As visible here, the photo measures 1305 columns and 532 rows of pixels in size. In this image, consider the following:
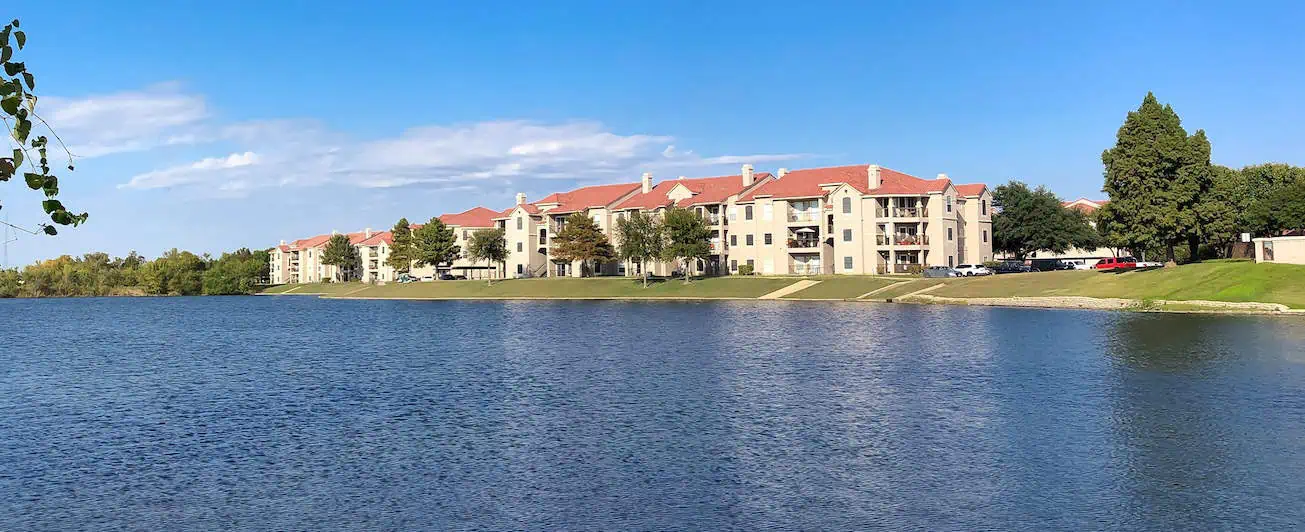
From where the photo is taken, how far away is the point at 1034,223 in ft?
435

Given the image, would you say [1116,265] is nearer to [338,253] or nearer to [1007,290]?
[1007,290]

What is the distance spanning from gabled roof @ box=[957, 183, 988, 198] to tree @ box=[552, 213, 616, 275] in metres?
48.3

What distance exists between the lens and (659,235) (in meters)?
129

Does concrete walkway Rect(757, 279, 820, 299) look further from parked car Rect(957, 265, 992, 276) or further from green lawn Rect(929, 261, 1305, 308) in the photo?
green lawn Rect(929, 261, 1305, 308)

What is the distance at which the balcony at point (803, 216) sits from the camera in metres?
126

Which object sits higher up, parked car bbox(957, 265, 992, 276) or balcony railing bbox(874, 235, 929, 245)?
balcony railing bbox(874, 235, 929, 245)

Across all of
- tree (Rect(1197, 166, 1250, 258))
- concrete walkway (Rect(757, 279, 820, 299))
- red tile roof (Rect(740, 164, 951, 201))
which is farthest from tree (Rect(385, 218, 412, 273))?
tree (Rect(1197, 166, 1250, 258))

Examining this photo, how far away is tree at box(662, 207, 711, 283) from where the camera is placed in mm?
125188

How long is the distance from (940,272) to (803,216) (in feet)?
75.1

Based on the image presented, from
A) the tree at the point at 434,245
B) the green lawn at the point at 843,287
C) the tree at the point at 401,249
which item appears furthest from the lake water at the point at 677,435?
the tree at the point at 401,249

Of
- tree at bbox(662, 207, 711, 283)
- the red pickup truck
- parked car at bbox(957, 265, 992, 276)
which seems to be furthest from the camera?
tree at bbox(662, 207, 711, 283)

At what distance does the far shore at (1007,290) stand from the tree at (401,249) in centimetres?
2360

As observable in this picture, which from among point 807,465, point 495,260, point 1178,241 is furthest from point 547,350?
point 495,260

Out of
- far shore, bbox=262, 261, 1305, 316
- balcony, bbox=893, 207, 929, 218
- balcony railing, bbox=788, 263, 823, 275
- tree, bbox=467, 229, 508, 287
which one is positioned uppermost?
balcony, bbox=893, 207, 929, 218
